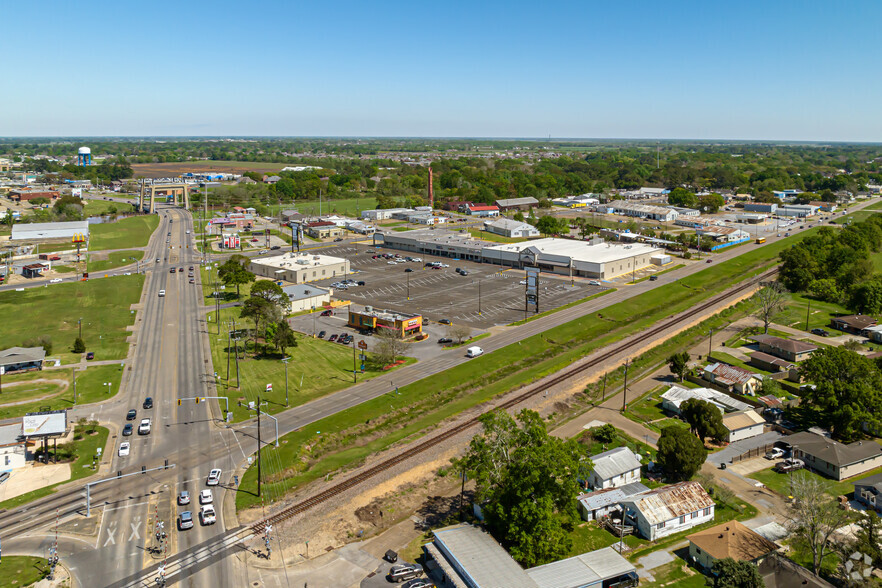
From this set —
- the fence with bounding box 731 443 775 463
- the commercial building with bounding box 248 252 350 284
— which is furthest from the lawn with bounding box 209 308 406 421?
the fence with bounding box 731 443 775 463

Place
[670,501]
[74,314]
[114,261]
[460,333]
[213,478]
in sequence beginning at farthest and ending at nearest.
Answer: [114,261] < [74,314] < [460,333] < [213,478] < [670,501]

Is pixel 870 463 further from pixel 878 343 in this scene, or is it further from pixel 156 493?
pixel 156 493

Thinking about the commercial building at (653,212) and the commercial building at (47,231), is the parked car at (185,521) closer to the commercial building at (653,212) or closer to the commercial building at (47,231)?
the commercial building at (47,231)

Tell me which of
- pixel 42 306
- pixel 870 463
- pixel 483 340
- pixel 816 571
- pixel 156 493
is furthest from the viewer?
pixel 42 306

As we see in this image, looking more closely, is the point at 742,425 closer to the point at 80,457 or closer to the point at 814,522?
the point at 814,522

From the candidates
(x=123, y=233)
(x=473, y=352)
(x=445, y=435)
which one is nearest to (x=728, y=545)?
(x=445, y=435)

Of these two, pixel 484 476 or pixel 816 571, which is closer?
pixel 816 571

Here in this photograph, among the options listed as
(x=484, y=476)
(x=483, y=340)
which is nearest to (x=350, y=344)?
(x=483, y=340)
